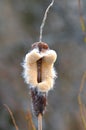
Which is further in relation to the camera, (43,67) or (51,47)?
(51,47)

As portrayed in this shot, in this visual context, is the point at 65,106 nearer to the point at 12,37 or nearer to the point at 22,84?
the point at 22,84

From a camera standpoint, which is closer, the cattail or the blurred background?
the cattail

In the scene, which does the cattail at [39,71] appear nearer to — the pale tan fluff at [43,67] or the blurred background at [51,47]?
the pale tan fluff at [43,67]

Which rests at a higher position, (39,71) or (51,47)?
(39,71)

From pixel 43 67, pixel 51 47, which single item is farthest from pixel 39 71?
pixel 51 47

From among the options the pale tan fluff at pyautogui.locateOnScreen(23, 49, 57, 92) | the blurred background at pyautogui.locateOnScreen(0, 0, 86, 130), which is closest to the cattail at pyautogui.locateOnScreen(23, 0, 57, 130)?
the pale tan fluff at pyautogui.locateOnScreen(23, 49, 57, 92)

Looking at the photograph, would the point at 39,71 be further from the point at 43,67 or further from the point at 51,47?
the point at 51,47

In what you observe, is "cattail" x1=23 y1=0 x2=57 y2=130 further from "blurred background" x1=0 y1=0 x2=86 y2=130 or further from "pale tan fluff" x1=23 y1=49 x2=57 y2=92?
"blurred background" x1=0 y1=0 x2=86 y2=130
